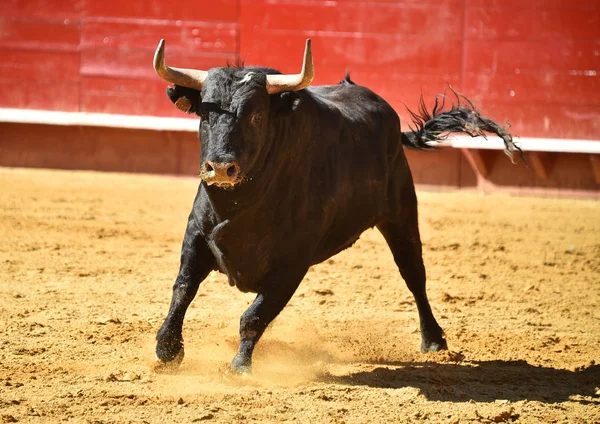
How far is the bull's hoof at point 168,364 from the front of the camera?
3.63 meters

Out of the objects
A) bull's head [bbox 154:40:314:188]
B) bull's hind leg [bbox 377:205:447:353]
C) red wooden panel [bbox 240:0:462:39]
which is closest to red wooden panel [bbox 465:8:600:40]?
red wooden panel [bbox 240:0:462:39]

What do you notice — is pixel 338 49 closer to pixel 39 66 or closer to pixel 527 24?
pixel 527 24

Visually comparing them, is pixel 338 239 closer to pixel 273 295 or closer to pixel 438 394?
pixel 273 295

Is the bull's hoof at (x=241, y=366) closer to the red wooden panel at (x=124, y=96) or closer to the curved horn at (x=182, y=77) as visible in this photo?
the curved horn at (x=182, y=77)

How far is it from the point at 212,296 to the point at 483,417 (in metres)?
2.18

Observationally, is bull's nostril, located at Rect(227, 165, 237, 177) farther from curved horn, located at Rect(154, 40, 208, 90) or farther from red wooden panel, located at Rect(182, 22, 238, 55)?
red wooden panel, located at Rect(182, 22, 238, 55)

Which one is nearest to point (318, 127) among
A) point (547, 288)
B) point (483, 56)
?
point (547, 288)

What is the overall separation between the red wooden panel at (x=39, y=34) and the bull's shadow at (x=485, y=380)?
5.95 meters

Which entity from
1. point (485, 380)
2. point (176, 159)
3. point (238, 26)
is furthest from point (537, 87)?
point (485, 380)

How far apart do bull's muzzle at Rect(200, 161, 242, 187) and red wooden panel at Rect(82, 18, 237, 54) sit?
5.80 metres

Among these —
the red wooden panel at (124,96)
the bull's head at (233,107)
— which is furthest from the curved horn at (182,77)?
the red wooden panel at (124,96)

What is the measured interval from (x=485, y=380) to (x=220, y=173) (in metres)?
1.36

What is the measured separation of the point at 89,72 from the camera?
9.08 metres

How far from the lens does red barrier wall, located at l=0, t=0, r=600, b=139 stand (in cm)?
884
